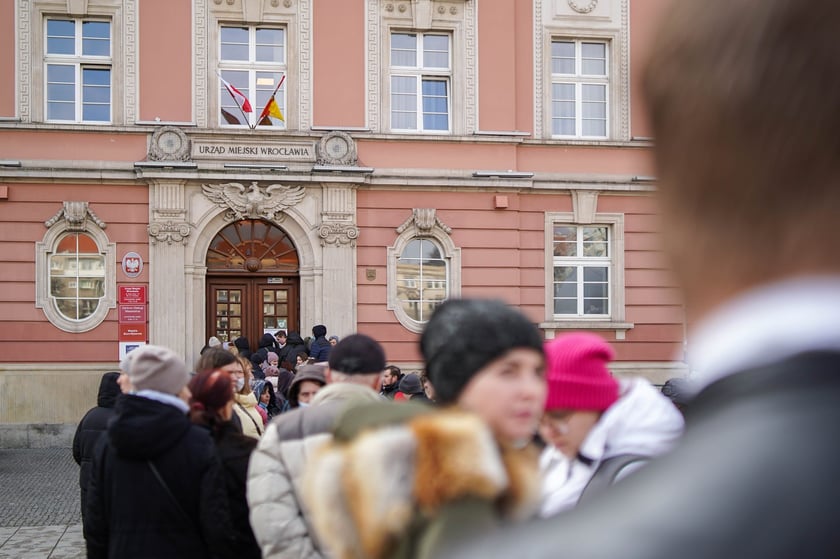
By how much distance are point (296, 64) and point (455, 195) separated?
3865 millimetres

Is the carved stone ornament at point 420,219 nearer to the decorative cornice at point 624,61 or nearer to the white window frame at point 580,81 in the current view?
the white window frame at point 580,81

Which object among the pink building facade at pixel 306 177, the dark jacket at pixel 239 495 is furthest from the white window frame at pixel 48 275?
the dark jacket at pixel 239 495

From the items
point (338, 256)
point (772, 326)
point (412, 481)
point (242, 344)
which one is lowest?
point (242, 344)

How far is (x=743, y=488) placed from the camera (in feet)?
2.00

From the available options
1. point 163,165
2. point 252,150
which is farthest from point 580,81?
point 163,165

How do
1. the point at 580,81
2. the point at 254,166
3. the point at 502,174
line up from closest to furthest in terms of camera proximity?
the point at 254,166, the point at 502,174, the point at 580,81

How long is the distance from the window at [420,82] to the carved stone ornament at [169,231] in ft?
14.4

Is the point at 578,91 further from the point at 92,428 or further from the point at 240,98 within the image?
the point at 92,428

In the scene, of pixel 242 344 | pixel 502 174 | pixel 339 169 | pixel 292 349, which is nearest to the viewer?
pixel 292 349

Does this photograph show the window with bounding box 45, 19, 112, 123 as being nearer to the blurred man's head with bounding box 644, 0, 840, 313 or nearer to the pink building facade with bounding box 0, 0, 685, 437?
the pink building facade with bounding box 0, 0, 685, 437

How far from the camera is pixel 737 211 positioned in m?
0.72

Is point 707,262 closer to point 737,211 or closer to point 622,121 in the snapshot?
point 737,211

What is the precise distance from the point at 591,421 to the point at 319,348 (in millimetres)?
Result: 11444

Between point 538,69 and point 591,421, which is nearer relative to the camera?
point 591,421
